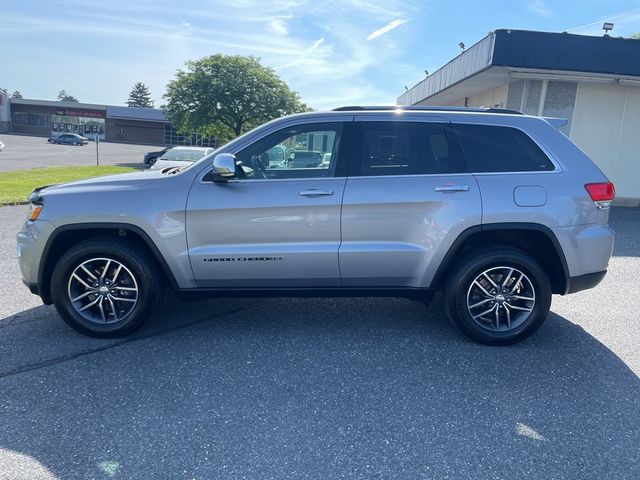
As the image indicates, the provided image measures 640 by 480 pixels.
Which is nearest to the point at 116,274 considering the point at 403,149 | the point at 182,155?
the point at 403,149

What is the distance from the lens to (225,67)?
30.4 metres

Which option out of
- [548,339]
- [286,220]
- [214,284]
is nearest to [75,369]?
[214,284]

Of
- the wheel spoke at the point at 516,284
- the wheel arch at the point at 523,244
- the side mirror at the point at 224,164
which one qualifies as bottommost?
the wheel spoke at the point at 516,284

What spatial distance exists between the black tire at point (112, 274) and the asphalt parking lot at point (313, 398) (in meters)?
0.14

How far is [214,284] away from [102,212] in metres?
1.08

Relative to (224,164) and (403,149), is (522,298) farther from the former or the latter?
(224,164)

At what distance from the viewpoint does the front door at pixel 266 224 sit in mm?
Result: 3771

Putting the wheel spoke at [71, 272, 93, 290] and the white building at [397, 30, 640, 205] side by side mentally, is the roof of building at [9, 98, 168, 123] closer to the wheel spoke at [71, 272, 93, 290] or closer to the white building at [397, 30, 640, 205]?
the white building at [397, 30, 640, 205]

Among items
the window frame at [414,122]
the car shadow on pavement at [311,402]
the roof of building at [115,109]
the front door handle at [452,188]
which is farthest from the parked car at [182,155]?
the roof of building at [115,109]

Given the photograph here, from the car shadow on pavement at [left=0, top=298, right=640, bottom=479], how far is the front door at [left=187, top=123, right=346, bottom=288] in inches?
24.3

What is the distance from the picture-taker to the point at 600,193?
386 centimetres

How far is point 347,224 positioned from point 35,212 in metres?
2.63

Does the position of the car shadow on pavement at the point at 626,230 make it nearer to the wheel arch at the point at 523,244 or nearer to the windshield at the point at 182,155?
the wheel arch at the point at 523,244

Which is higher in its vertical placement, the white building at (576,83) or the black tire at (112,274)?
the white building at (576,83)
